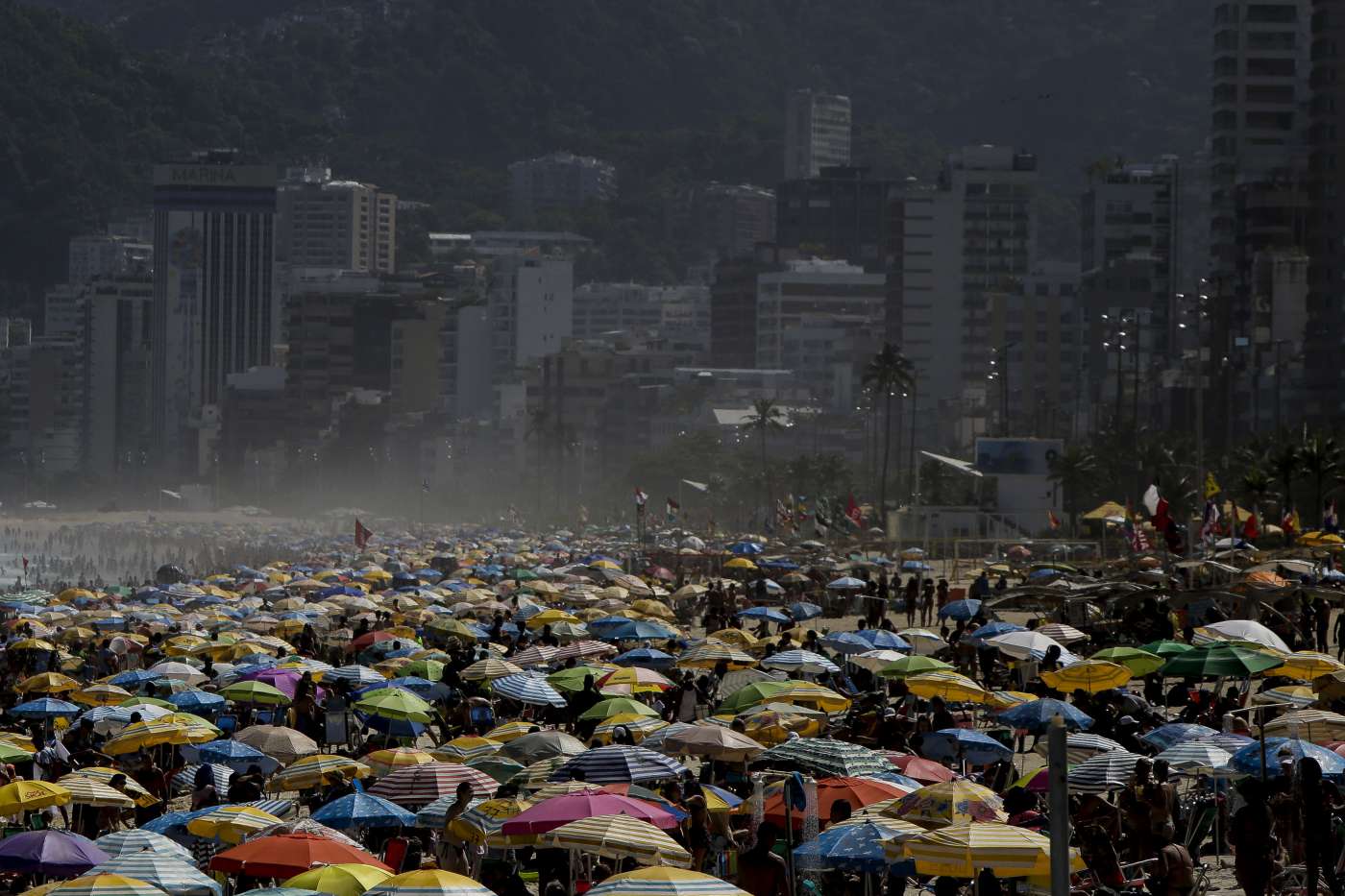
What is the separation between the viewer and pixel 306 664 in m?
30.0

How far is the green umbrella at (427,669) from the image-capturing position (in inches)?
1157

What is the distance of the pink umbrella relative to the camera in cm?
1684

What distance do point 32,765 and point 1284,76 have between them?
11760cm

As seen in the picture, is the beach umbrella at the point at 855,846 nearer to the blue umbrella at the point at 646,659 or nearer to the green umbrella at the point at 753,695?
the green umbrella at the point at 753,695

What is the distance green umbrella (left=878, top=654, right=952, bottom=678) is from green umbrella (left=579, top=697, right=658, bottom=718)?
303 centimetres

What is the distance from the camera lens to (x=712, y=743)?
21.2 metres

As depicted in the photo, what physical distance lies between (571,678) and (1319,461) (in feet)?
97.9

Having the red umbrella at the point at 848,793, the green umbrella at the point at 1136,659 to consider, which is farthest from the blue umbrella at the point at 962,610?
the red umbrella at the point at 848,793

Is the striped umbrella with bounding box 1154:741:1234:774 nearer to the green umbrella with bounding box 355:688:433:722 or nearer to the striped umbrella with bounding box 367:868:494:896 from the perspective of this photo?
the striped umbrella with bounding box 367:868:494:896

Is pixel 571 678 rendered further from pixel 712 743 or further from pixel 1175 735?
pixel 1175 735

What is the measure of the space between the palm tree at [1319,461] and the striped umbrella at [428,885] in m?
40.9

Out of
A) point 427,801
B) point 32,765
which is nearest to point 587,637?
point 32,765

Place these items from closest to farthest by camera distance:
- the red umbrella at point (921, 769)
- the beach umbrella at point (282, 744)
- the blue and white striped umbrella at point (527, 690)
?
the red umbrella at point (921, 769)
the beach umbrella at point (282, 744)
the blue and white striped umbrella at point (527, 690)

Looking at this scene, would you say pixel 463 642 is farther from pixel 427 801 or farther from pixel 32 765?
pixel 427 801
